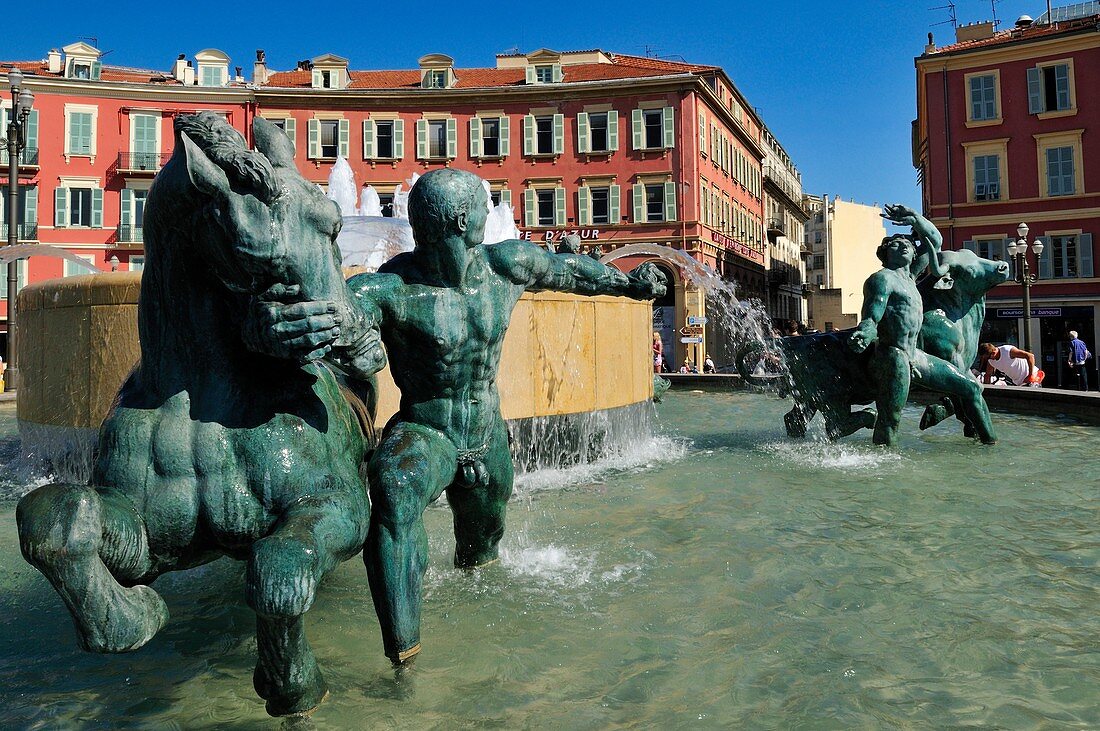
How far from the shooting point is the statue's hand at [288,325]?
194 centimetres

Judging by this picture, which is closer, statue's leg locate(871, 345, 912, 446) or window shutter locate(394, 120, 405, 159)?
statue's leg locate(871, 345, 912, 446)

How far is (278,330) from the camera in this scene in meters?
1.93

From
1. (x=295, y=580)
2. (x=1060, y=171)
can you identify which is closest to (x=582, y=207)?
(x=1060, y=171)

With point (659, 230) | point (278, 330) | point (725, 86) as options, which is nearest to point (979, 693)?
point (278, 330)

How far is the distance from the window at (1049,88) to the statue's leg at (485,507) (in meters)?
38.5

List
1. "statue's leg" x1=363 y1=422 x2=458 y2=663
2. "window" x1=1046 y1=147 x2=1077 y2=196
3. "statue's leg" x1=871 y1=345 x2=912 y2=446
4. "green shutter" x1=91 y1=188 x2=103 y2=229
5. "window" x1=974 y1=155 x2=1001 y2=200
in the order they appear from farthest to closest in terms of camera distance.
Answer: "green shutter" x1=91 y1=188 x2=103 y2=229 → "window" x1=974 y1=155 x2=1001 y2=200 → "window" x1=1046 y1=147 x2=1077 y2=196 → "statue's leg" x1=871 y1=345 x2=912 y2=446 → "statue's leg" x1=363 y1=422 x2=458 y2=663

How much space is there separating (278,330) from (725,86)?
149 feet

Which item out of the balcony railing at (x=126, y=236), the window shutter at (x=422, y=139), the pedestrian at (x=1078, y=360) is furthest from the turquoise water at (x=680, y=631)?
the balcony railing at (x=126, y=236)

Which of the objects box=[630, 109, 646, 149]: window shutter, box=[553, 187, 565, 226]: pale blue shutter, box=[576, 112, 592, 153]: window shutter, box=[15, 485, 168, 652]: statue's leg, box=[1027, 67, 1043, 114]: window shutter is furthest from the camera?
box=[553, 187, 565, 226]: pale blue shutter

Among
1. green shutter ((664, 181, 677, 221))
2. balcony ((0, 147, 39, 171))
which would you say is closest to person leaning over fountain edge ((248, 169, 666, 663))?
green shutter ((664, 181, 677, 221))

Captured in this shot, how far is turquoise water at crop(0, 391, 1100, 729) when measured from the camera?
98.7 inches

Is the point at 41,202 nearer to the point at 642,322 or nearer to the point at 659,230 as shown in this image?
the point at 659,230

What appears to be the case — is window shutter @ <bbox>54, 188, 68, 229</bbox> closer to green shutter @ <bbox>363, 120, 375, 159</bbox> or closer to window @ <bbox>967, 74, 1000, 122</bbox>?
green shutter @ <bbox>363, 120, 375, 159</bbox>

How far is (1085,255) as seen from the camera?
107 feet
